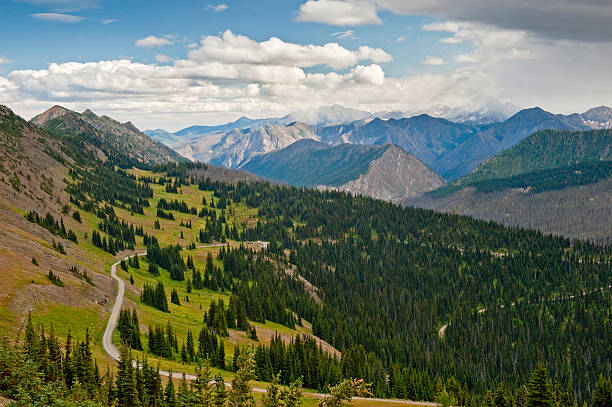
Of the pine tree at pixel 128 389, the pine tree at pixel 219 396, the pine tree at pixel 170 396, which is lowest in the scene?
the pine tree at pixel 170 396

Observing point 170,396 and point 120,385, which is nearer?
point 120,385

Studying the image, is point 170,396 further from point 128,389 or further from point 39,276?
point 39,276

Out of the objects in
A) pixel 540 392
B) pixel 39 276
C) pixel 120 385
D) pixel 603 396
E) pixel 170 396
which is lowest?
pixel 603 396

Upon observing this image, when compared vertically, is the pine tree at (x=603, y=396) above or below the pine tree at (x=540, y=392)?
below

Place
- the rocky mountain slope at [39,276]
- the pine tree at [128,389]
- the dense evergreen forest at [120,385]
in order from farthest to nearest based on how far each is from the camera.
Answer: the rocky mountain slope at [39,276] < the pine tree at [128,389] < the dense evergreen forest at [120,385]

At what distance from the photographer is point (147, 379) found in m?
69.1

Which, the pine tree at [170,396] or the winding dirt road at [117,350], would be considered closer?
the pine tree at [170,396]

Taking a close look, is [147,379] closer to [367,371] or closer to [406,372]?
[367,371]

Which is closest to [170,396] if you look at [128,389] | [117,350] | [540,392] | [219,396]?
[128,389]

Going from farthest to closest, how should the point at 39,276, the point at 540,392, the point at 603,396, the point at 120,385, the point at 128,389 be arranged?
the point at 39,276, the point at 603,396, the point at 540,392, the point at 120,385, the point at 128,389

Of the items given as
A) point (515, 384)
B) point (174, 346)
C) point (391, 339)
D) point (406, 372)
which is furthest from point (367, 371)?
point (515, 384)

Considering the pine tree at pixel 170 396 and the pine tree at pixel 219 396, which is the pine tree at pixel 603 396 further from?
the pine tree at pixel 170 396

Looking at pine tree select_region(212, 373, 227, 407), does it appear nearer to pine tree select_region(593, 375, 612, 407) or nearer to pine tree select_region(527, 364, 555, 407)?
pine tree select_region(527, 364, 555, 407)

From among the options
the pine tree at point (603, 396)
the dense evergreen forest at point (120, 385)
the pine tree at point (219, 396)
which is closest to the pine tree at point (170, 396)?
the dense evergreen forest at point (120, 385)
